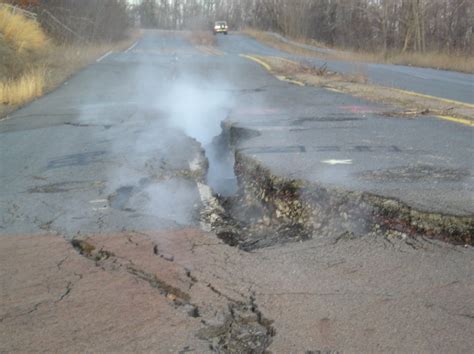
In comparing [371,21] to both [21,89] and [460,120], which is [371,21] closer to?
[21,89]

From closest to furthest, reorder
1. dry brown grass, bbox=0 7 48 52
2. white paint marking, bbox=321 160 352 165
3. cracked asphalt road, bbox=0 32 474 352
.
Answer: cracked asphalt road, bbox=0 32 474 352 → white paint marking, bbox=321 160 352 165 → dry brown grass, bbox=0 7 48 52

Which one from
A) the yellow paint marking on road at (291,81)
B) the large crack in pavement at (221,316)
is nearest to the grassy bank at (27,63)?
the yellow paint marking on road at (291,81)

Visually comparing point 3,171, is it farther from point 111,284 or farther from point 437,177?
point 437,177

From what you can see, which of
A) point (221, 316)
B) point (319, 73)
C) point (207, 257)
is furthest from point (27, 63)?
point (221, 316)

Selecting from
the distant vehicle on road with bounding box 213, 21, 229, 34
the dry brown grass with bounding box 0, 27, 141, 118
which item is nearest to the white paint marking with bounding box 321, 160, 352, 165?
the dry brown grass with bounding box 0, 27, 141, 118

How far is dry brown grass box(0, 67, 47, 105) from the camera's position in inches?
478

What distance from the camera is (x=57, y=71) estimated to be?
60.1 ft

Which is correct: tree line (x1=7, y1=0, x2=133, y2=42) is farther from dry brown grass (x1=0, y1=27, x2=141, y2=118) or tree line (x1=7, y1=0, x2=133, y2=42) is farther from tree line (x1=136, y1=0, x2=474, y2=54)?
tree line (x1=136, y1=0, x2=474, y2=54)

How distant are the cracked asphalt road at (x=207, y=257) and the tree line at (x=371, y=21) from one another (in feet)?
84.4

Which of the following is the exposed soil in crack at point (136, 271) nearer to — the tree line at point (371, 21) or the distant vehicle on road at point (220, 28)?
the tree line at point (371, 21)

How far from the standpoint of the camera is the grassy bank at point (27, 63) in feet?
41.2

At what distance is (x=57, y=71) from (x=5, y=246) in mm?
15384

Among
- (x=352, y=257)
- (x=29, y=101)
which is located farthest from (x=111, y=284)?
(x=29, y=101)

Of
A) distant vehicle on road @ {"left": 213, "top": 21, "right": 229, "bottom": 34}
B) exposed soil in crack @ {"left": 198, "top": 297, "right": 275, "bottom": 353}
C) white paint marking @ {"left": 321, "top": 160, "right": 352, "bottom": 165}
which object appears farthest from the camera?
distant vehicle on road @ {"left": 213, "top": 21, "right": 229, "bottom": 34}
